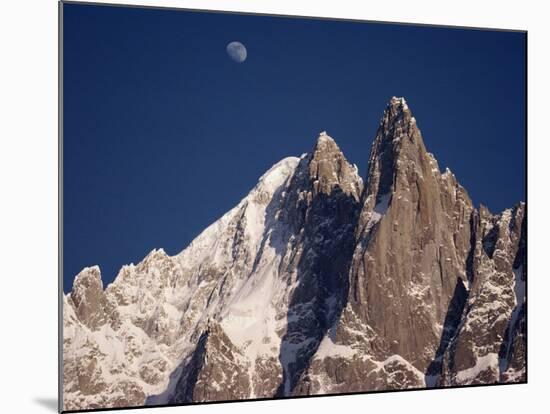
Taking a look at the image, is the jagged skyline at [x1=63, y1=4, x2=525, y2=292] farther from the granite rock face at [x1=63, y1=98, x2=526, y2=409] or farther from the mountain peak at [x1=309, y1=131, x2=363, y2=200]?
the granite rock face at [x1=63, y1=98, x2=526, y2=409]

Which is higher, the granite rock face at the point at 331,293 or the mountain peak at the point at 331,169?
the mountain peak at the point at 331,169

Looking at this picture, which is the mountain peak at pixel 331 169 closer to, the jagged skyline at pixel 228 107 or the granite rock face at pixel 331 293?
the granite rock face at pixel 331 293

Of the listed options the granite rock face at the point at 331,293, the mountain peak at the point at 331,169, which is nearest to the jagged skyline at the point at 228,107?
the mountain peak at the point at 331,169

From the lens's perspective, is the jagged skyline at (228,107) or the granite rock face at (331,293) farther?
the granite rock face at (331,293)

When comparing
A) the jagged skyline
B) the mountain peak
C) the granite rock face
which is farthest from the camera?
the mountain peak

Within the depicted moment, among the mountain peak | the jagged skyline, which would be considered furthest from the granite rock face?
Result: the jagged skyline

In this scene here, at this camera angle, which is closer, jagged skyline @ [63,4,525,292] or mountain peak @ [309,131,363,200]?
jagged skyline @ [63,4,525,292]

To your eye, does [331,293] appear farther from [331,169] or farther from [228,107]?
[228,107]

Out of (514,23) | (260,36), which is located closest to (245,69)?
(260,36)
